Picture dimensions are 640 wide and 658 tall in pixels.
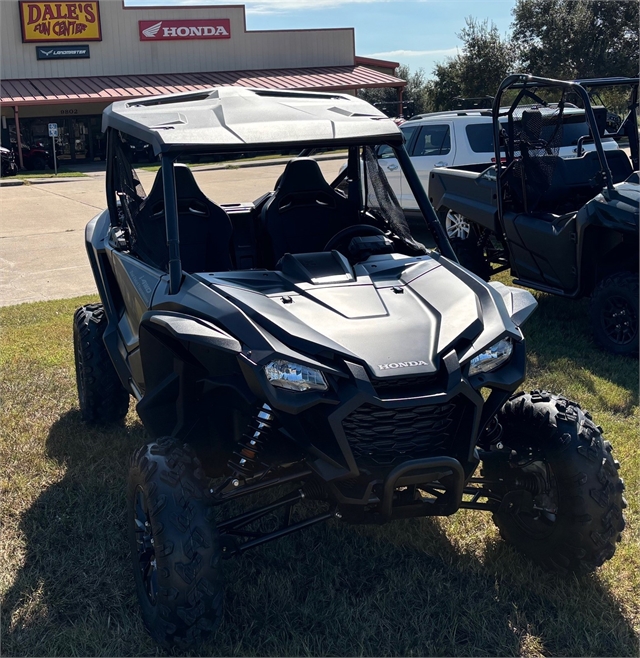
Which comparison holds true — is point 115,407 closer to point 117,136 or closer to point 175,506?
point 117,136

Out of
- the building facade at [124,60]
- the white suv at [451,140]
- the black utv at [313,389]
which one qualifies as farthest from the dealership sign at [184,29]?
the black utv at [313,389]

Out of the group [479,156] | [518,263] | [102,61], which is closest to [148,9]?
[102,61]

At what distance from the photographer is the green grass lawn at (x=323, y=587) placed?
322cm

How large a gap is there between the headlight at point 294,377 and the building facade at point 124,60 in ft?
107

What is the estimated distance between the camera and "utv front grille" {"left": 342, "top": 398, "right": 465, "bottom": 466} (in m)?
3.01

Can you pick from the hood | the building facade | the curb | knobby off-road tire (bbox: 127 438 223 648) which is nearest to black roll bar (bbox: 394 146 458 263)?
the hood

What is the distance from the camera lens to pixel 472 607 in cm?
339

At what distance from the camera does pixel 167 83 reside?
35344mm

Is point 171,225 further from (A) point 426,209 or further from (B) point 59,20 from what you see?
(B) point 59,20

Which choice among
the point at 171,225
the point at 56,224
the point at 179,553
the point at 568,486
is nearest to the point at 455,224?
the point at 171,225

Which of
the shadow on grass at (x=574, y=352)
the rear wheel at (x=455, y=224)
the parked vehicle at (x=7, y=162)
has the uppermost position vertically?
the rear wheel at (x=455, y=224)

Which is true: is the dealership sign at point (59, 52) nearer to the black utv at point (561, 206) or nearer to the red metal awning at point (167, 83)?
the red metal awning at point (167, 83)

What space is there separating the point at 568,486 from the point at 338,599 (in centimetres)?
105

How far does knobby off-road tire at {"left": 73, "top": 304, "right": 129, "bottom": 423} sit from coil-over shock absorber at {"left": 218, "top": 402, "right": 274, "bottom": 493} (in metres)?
1.97
